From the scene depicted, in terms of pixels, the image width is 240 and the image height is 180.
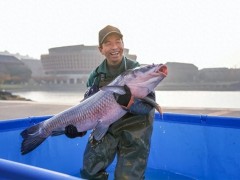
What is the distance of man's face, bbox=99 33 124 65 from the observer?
130 inches

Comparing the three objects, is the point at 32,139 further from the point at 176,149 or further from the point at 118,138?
the point at 176,149

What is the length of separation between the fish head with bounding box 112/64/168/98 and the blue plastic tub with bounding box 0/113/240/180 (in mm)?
1938

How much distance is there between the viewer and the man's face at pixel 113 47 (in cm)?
331

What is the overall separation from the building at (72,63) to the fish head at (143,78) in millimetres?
115604

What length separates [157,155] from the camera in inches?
199

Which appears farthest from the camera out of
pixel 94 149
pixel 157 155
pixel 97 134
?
pixel 157 155

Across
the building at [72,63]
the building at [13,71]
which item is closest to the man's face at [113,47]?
the building at [13,71]

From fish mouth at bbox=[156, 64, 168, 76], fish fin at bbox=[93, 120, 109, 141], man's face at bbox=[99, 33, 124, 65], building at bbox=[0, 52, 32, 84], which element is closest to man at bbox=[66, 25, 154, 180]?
man's face at bbox=[99, 33, 124, 65]

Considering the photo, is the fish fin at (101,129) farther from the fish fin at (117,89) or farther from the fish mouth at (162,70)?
the fish mouth at (162,70)

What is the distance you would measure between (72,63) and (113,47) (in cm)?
12019

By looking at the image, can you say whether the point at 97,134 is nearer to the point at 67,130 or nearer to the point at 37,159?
the point at 67,130

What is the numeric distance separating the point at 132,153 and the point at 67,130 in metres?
0.71

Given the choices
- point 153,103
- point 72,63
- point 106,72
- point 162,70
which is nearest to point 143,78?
point 162,70

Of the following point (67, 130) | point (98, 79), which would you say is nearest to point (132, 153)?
point (67, 130)
